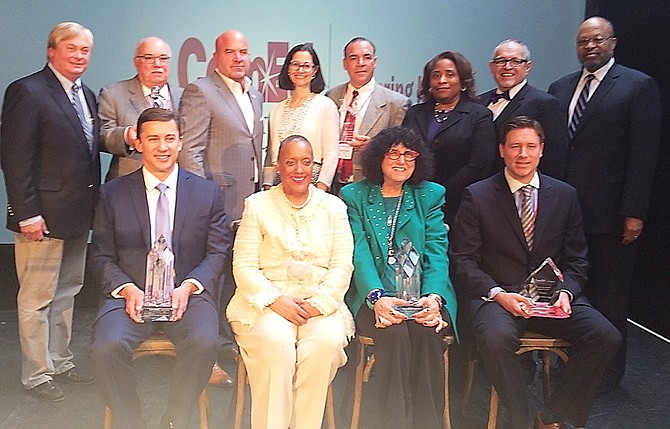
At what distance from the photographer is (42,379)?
3584 mm

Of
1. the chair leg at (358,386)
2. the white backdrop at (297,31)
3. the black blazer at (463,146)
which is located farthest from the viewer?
the white backdrop at (297,31)

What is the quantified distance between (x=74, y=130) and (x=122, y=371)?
1336mm

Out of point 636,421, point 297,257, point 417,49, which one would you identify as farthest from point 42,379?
point 417,49

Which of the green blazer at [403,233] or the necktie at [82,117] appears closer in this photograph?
the green blazer at [403,233]

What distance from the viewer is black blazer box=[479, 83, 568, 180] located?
3.64m

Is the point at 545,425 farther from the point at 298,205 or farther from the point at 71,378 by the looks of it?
the point at 71,378

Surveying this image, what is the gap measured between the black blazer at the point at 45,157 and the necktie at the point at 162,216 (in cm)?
66

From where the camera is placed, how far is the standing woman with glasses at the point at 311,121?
12.1 ft

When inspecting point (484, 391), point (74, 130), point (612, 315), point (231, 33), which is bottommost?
point (484, 391)

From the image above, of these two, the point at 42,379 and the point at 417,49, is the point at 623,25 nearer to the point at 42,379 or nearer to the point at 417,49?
the point at 417,49

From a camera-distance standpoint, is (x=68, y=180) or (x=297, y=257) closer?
(x=297, y=257)

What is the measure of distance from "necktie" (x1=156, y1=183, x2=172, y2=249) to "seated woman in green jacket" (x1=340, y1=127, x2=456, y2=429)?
83 cm

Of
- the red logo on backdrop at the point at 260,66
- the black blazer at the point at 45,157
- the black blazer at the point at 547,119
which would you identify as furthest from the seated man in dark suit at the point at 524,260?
the red logo on backdrop at the point at 260,66

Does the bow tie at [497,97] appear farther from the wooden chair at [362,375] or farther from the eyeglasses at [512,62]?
the wooden chair at [362,375]
